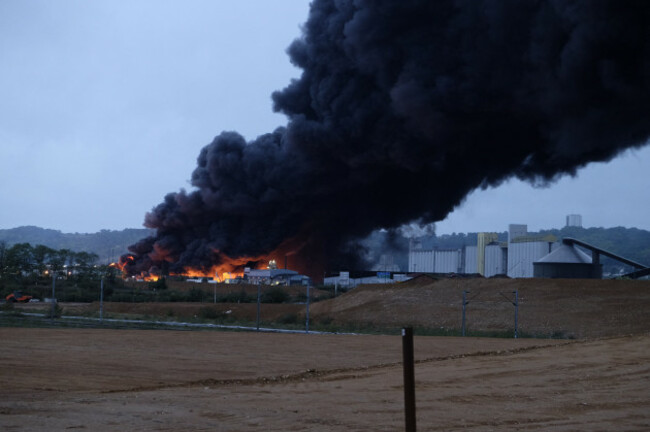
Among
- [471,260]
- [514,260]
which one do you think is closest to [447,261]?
[471,260]

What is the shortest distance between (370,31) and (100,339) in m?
40.4

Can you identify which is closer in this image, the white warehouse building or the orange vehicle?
the orange vehicle

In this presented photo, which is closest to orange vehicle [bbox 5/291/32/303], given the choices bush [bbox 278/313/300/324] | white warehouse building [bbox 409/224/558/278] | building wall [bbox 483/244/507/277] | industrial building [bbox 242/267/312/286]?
bush [bbox 278/313/300/324]

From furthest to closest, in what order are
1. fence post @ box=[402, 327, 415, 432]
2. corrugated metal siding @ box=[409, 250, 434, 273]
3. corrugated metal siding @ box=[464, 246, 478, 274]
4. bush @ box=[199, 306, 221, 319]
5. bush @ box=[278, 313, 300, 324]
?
corrugated metal siding @ box=[409, 250, 434, 273] < corrugated metal siding @ box=[464, 246, 478, 274] < bush @ box=[199, 306, 221, 319] < bush @ box=[278, 313, 300, 324] < fence post @ box=[402, 327, 415, 432]

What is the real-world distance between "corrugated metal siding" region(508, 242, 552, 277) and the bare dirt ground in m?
46.4

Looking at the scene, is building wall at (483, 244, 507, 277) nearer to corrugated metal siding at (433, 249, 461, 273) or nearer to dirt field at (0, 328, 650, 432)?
corrugated metal siding at (433, 249, 461, 273)

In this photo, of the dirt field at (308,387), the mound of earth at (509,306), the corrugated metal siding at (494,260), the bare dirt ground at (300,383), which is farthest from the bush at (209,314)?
the corrugated metal siding at (494,260)

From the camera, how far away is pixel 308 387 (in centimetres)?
1194

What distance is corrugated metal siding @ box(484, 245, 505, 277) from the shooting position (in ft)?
258

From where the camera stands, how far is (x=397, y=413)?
→ 912 centimetres

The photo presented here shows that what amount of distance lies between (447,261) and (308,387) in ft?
277

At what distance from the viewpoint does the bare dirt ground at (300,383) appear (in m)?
8.49

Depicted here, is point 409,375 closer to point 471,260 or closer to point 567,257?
point 567,257

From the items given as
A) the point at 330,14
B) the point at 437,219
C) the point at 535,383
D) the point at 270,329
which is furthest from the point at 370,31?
the point at 535,383
